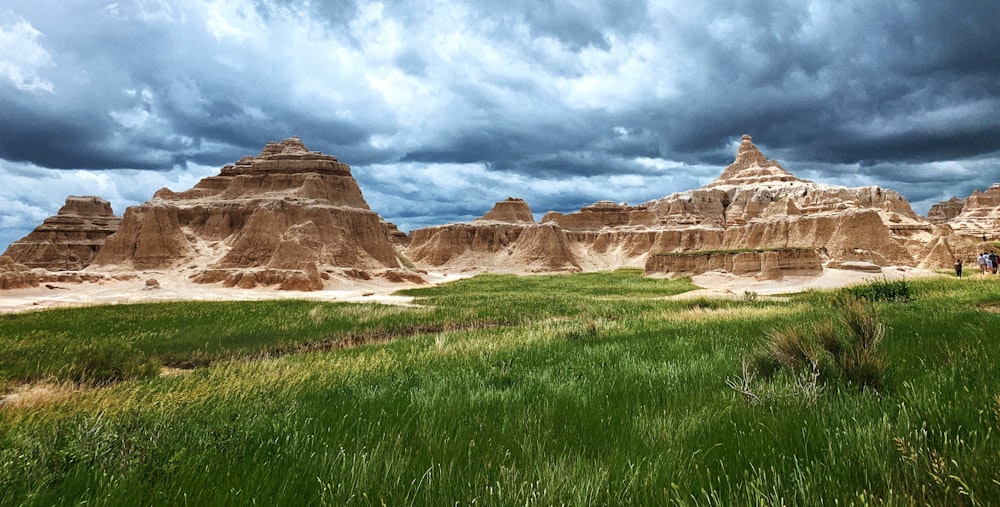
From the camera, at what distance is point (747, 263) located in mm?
46219

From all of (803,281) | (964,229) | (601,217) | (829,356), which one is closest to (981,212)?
(964,229)

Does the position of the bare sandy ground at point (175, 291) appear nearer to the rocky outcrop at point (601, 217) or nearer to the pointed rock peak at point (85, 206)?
the pointed rock peak at point (85, 206)

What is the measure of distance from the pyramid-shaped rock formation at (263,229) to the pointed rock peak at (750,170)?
13347 cm

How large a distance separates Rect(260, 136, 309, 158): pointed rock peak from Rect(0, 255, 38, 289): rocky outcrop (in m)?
43.3

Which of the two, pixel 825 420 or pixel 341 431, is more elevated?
pixel 825 420

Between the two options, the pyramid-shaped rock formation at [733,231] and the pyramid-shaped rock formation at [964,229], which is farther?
the pyramid-shaped rock formation at [733,231]

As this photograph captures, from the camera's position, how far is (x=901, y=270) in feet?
Result: 150

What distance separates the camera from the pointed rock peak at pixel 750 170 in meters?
156

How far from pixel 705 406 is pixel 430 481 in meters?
2.50

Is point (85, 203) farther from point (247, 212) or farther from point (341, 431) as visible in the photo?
point (341, 431)

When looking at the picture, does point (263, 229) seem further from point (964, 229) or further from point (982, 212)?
point (982, 212)

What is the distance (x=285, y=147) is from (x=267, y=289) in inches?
1864

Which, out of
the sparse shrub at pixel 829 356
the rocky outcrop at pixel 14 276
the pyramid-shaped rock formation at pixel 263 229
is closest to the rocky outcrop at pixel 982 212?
the pyramid-shaped rock formation at pixel 263 229

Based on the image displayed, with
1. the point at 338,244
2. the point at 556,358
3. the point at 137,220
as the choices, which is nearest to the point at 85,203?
the point at 137,220
